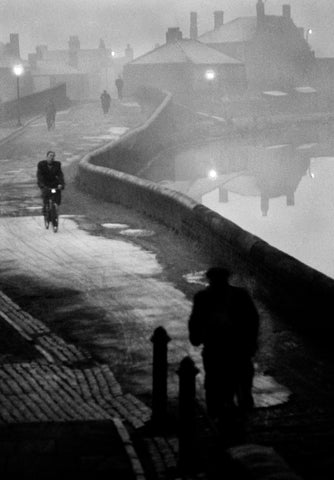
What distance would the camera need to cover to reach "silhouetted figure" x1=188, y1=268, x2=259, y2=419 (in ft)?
29.2

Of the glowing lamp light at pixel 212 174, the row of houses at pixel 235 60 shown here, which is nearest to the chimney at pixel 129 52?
the row of houses at pixel 235 60

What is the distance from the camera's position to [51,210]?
24.2 m

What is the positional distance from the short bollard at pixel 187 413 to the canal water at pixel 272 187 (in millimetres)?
28414

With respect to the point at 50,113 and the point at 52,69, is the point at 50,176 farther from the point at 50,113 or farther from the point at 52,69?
the point at 52,69

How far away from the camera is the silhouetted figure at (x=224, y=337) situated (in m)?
8.90

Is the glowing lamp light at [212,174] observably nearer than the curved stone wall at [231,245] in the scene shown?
No

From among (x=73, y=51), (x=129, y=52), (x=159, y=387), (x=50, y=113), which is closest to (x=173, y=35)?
(x=73, y=51)

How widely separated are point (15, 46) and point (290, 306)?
4170 inches

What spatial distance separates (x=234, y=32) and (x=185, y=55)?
2032 centimetres

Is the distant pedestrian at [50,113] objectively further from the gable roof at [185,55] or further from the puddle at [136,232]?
the gable roof at [185,55]

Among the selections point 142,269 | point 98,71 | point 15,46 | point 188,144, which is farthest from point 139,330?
point 98,71

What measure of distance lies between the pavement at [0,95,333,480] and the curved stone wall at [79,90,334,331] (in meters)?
0.32

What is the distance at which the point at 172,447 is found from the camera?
30.3 ft

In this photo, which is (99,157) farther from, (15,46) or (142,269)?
(15,46)
